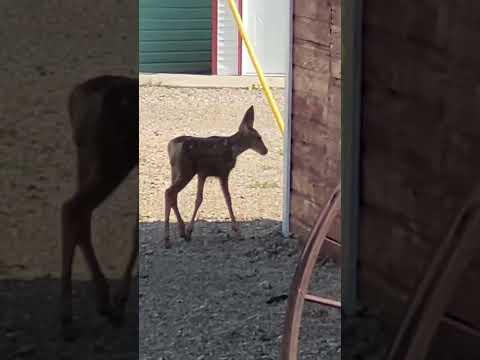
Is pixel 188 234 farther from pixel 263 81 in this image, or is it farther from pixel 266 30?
pixel 266 30

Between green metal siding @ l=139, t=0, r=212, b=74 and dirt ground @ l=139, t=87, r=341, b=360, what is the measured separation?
3772mm

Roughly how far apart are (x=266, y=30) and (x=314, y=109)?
19.6 feet

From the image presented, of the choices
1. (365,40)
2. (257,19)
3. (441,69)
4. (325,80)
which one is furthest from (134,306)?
(257,19)

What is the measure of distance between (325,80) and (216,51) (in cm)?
663

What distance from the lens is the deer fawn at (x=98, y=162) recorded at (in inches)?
77.2

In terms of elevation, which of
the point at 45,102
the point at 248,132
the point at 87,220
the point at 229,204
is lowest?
the point at 229,204

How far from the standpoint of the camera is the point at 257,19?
40.2 feet

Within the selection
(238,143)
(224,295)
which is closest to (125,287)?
(224,295)

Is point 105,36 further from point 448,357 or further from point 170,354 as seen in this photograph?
point 170,354

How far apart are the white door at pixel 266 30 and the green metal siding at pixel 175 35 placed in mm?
1206

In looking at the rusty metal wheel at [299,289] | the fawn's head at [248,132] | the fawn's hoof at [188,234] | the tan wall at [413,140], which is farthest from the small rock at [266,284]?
the tan wall at [413,140]

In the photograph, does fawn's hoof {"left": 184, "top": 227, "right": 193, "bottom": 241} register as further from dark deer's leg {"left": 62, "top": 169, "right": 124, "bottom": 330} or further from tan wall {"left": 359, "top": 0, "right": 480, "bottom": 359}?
tan wall {"left": 359, "top": 0, "right": 480, "bottom": 359}

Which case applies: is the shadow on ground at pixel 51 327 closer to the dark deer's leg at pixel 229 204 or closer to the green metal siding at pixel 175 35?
the dark deer's leg at pixel 229 204

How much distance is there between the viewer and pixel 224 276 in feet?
20.2
